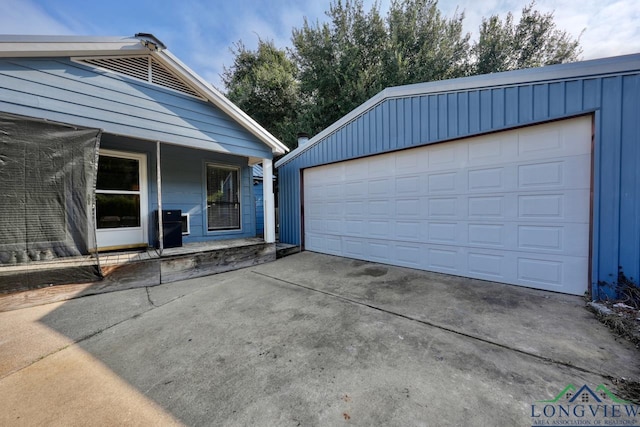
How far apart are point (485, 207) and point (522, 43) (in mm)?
13104

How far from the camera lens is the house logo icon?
1.46 m

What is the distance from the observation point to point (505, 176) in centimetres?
382

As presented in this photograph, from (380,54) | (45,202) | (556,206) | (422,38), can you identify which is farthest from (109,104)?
(422,38)

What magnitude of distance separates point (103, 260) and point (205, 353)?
2943mm

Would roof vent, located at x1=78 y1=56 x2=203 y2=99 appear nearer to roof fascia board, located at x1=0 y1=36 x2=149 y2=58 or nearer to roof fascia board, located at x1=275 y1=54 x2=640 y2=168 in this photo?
roof fascia board, located at x1=0 y1=36 x2=149 y2=58

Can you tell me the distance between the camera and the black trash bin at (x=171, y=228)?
4910 millimetres

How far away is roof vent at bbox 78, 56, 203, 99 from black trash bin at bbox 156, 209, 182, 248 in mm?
2474

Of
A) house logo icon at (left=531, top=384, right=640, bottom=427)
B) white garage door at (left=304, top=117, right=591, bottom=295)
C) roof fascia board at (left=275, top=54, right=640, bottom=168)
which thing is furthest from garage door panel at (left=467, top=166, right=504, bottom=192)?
house logo icon at (left=531, top=384, right=640, bottom=427)

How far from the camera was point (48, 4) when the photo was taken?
4309mm

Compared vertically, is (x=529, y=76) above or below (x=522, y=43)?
below

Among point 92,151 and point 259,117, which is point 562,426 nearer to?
point 92,151

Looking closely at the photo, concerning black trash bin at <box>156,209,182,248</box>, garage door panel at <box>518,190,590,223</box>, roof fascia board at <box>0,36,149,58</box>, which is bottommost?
black trash bin at <box>156,209,182,248</box>

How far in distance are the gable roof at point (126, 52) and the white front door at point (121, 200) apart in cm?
177

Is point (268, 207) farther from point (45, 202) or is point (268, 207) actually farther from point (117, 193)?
point (45, 202)
